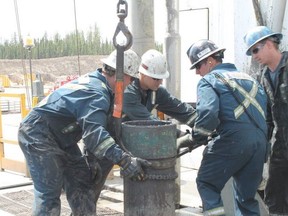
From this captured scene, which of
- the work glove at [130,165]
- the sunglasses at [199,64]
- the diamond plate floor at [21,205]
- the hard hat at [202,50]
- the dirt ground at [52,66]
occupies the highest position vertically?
the hard hat at [202,50]

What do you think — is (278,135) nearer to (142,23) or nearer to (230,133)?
(230,133)

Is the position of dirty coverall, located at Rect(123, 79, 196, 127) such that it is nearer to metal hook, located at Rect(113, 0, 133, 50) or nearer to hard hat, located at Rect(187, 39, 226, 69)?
hard hat, located at Rect(187, 39, 226, 69)

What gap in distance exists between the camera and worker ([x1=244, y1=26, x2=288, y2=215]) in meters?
3.87

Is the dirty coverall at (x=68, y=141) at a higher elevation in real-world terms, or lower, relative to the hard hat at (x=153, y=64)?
lower

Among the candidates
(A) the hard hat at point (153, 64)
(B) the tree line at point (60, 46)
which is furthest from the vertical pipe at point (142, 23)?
(B) the tree line at point (60, 46)

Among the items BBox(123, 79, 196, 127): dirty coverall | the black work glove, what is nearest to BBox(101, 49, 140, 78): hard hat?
BBox(123, 79, 196, 127): dirty coverall

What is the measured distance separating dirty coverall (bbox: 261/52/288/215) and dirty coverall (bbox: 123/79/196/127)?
81 cm

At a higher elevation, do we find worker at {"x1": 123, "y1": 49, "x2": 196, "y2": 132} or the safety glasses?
the safety glasses

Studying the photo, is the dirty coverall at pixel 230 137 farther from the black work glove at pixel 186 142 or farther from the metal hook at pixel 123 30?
the metal hook at pixel 123 30

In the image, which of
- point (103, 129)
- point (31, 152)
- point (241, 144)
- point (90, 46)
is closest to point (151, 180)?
point (103, 129)

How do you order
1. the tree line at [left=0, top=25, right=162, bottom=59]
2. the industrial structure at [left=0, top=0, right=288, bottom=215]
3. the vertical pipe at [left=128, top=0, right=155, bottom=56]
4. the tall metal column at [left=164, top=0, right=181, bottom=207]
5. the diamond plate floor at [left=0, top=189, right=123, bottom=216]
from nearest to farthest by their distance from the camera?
the industrial structure at [left=0, top=0, right=288, bottom=215], the vertical pipe at [left=128, top=0, right=155, bottom=56], the tall metal column at [left=164, top=0, right=181, bottom=207], the diamond plate floor at [left=0, top=189, right=123, bottom=216], the tree line at [left=0, top=25, right=162, bottom=59]

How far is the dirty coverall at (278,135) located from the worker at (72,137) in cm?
123

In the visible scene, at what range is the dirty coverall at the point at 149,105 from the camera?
4.18 m

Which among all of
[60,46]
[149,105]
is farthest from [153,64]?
[60,46]
